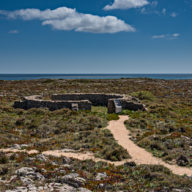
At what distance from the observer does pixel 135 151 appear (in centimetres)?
1431

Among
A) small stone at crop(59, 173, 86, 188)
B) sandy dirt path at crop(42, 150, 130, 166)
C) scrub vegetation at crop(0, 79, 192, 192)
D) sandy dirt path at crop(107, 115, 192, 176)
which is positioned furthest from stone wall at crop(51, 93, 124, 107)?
small stone at crop(59, 173, 86, 188)

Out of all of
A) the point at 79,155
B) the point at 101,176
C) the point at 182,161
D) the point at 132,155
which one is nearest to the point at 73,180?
the point at 101,176

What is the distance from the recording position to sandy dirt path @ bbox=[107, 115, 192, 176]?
1163cm

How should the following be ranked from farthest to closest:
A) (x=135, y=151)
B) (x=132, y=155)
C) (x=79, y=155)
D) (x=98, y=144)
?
(x=98, y=144) < (x=135, y=151) < (x=132, y=155) < (x=79, y=155)

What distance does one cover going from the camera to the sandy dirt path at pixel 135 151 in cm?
1163

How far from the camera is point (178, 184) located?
950 cm

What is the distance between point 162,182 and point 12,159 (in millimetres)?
7732

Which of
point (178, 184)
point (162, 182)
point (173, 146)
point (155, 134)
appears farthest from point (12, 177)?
point (155, 134)

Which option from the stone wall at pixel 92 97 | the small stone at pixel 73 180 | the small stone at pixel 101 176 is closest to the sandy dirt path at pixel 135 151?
the small stone at pixel 101 176

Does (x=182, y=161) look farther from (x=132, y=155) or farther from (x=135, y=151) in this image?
(x=135, y=151)

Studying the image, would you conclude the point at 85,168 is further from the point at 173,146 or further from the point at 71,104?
the point at 71,104

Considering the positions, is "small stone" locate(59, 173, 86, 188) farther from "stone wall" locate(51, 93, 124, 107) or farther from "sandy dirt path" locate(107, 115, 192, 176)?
"stone wall" locate(51, 93, 124, 107)

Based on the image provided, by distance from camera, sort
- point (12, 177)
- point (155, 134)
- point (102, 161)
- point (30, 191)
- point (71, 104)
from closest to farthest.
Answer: point (30, 191) < point (12, 177) < point (102, 161) < point (155, 134) < point (71, 104)

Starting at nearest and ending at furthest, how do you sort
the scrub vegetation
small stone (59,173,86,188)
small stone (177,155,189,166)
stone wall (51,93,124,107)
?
1. small stone (59,173,86,188)
2. the scrub vegetation
3. small stone (177,155,189,166)
4. stone wall (51,93,124,107)
